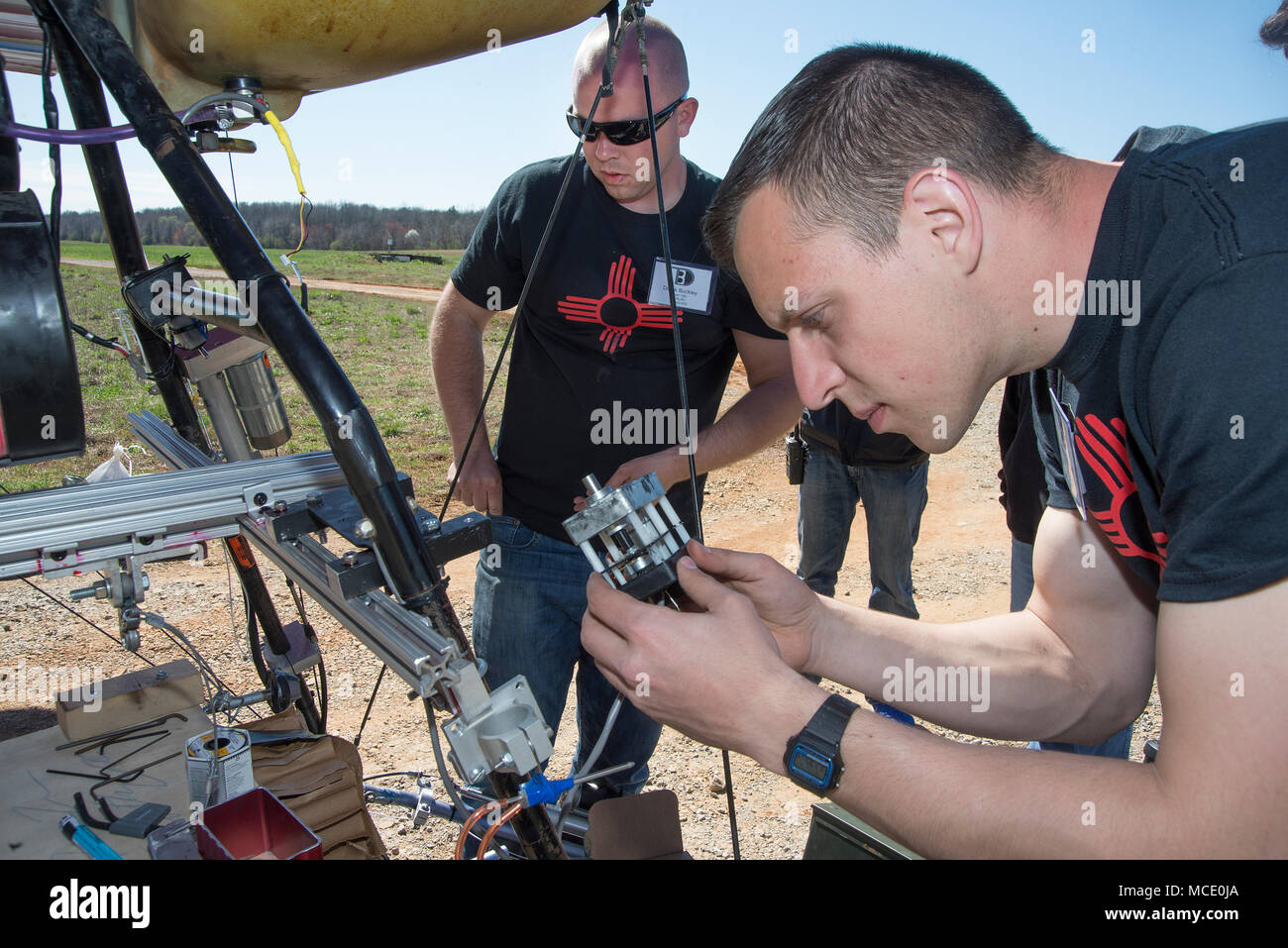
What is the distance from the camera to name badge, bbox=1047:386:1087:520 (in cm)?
151

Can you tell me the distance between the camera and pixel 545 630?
2947 mm

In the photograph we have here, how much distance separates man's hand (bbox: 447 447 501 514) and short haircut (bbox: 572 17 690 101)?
51.3 inches

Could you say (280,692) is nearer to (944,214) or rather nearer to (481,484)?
(481,484)

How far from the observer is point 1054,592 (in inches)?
71.0

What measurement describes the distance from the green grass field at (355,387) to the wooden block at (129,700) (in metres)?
1.81

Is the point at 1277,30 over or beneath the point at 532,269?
over

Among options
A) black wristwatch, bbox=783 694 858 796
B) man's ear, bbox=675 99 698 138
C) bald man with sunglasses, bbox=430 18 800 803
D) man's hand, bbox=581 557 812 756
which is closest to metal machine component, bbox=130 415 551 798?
man's hand, bbox=581 557 812 756

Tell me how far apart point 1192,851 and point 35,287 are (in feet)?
5.85

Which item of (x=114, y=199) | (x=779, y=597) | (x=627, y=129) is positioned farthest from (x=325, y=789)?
(x=627, y=129)

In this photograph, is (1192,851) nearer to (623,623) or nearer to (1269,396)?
(1269,396)

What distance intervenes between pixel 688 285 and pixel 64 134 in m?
1.81

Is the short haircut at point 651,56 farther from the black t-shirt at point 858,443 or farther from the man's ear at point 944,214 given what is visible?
the black t-shirt at point 858,443

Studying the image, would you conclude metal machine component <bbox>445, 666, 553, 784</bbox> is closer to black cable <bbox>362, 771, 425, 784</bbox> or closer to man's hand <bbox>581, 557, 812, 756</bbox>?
man's hand <bbox>581, 557, 812, 756</bbox>

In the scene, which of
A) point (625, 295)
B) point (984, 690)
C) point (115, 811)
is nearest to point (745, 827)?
point (984, 690)
